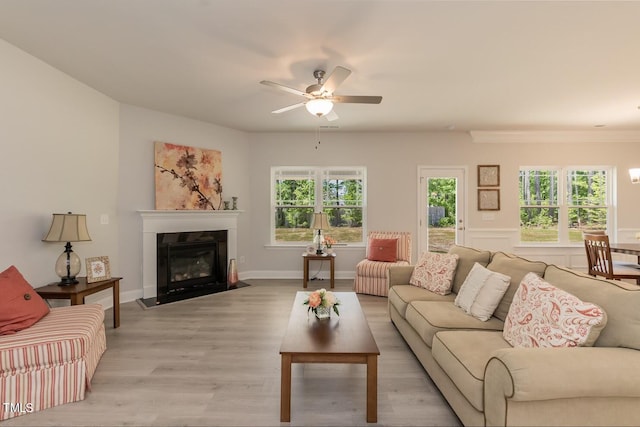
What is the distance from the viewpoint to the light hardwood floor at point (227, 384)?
76.3 inches

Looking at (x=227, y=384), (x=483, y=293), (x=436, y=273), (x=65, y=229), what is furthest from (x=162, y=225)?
(x=483, y=293)

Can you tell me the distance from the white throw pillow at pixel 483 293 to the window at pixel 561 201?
13.5 ft

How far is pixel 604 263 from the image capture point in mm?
3766

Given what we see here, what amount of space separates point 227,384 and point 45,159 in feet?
9.80

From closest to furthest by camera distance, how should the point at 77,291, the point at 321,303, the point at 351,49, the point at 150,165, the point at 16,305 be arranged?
the point at 16,305, the point at 321,303, the point at 351,49, the point at 77,291, the point at 150,165

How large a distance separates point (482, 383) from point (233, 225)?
449cm

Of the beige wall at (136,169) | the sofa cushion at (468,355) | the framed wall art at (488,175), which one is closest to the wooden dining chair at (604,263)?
the framed wall art at (488,175)

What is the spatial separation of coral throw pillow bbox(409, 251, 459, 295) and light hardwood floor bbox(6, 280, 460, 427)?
2.00 feet

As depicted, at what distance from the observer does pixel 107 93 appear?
3.95 meters

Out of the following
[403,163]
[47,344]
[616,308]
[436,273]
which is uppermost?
[403,163]

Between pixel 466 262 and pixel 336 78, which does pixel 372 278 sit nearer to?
pixel 466 262

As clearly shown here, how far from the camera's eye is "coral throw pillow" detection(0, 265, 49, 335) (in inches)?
85.5

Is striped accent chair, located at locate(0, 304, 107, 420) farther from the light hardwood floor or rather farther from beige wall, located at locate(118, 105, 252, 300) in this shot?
beige wall, located at locate(118, 105, 252, 300)

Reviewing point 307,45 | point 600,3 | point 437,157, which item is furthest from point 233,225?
point 600,3
